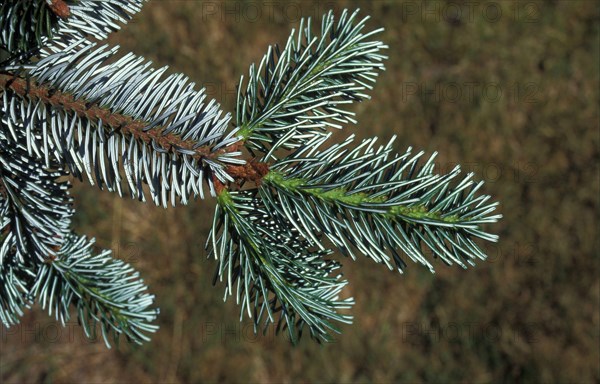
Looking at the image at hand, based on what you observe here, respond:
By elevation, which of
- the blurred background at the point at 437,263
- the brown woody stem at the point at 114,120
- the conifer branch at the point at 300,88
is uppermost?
the blurred background at the point at 437,263

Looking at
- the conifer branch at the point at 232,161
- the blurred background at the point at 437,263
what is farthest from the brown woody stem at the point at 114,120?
the blurred background at the point at 437,263

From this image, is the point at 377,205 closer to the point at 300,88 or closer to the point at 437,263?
the point at 300,88

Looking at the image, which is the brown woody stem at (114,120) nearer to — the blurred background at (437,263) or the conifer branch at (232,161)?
the conifer branch at (232,161)

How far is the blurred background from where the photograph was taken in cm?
235

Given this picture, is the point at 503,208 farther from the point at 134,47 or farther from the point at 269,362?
the point at 134,47

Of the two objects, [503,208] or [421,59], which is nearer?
[503,208]

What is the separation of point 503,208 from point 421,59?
2.21 feet

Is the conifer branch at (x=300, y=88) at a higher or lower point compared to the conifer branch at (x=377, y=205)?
higher

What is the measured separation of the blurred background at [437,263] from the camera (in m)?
2.35

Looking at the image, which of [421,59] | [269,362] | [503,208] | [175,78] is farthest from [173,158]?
[421,59]

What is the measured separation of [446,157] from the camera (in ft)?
8.67

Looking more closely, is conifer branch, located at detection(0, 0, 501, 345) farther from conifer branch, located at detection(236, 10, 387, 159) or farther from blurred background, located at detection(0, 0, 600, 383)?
blurred background, located at detection(0, 0, 600, 383)

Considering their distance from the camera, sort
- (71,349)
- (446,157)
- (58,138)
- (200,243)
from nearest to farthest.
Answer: (58,138) → (71,349) → (200,243) → (446,157)

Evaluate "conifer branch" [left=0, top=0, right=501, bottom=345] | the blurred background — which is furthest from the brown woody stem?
the blurred background
